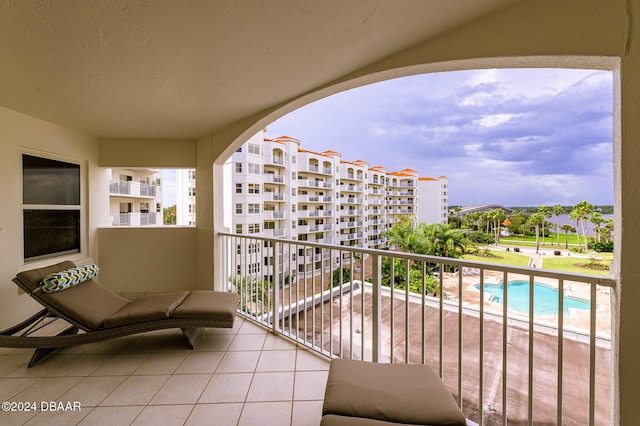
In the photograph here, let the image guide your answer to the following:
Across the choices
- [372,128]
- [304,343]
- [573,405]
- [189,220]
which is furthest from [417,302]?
[372,128]

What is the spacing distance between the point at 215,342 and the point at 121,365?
79 centimetres

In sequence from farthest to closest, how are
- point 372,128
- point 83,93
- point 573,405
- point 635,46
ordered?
1. point 372,128
2. point 573,405
3. point 83,93
4. point 635,46

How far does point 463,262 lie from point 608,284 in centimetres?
62

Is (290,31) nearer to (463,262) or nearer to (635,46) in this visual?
(635,46)

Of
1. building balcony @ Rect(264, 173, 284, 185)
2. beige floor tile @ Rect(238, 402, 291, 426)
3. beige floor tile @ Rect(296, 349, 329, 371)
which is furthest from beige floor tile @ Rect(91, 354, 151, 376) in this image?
building balcony @ Rect(264, 173, 284, 185)

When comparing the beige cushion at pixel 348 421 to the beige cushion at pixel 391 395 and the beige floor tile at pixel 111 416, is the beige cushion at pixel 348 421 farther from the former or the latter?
the beige floor tile at pixel 111 416

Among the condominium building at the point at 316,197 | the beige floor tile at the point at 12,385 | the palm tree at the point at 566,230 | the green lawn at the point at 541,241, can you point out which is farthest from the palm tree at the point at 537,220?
the beige floor tile at the point at 12,385

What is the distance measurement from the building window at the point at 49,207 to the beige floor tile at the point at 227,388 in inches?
121

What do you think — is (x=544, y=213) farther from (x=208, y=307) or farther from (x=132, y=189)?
(x=132, y=189)

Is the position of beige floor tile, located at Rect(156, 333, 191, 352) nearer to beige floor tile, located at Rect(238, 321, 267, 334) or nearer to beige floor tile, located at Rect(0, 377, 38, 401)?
beige floor tile, located at Rect(238, 321, 267, 334)

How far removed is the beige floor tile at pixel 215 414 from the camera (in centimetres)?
175

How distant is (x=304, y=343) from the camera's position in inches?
106

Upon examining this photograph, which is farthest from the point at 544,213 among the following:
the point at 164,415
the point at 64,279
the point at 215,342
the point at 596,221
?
the point at 64,279

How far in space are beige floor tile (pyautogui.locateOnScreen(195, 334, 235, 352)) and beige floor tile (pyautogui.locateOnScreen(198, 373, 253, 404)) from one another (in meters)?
0.47
